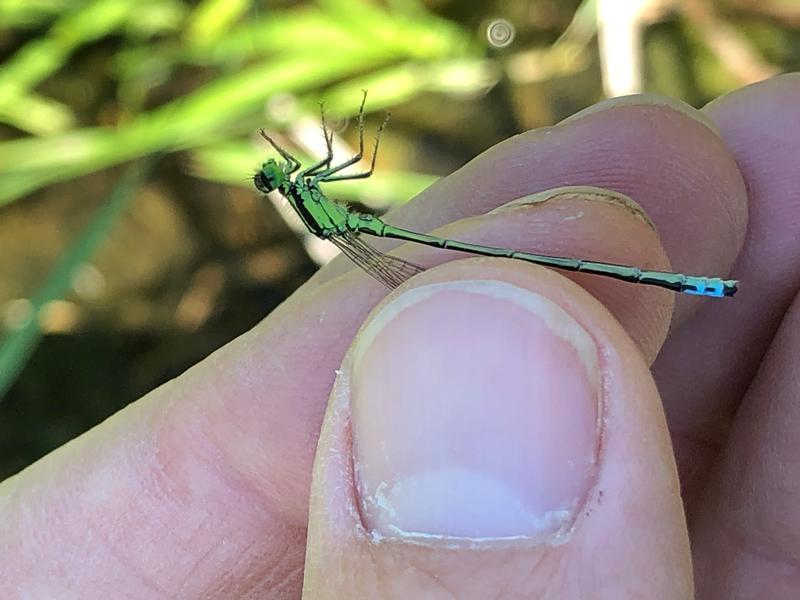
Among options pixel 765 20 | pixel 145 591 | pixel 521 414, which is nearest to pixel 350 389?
pixel 521 414

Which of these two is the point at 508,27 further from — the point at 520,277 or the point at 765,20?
the point at 520,277

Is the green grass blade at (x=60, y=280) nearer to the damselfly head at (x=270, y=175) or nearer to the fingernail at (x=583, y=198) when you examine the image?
the damselfly head at (x=270, y=175)

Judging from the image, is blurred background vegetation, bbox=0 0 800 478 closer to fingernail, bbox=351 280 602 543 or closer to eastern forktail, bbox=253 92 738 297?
eastern forktail, bbox=253 92 738 297

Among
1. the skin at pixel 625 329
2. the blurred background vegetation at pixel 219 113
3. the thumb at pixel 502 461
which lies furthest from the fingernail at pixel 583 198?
the blurred background vegetation at pixel 219 113

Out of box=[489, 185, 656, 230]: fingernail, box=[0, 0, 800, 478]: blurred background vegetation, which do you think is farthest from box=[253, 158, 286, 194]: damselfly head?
box=[0, 0, 800, 478]: blurred background vegetation

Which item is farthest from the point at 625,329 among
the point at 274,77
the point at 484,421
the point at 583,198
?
the point at 274,77

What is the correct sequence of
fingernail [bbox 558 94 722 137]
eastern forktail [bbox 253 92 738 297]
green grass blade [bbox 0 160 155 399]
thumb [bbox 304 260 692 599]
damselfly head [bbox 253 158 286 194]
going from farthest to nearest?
green grass blade [bbox 0 160 155 399] → damselfly head [bbox 253 158 286 194] → fingernail [bbox 558 94 722 137] → eastern forktail [bbox 253 92 738 297] → thumb [bbox 304 260 692 599]
